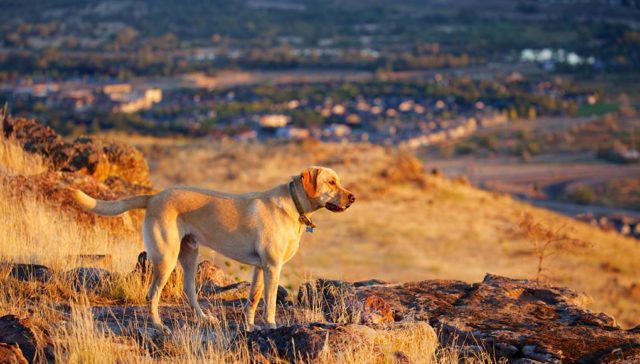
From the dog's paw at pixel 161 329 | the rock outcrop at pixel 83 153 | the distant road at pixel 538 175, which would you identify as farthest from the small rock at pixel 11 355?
the distant road at pixel 538 175

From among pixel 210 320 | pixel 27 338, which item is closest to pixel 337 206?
pixel 210 320

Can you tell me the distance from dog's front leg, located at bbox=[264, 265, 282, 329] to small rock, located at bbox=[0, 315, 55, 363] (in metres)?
1.76

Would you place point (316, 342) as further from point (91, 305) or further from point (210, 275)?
point (210, 275)

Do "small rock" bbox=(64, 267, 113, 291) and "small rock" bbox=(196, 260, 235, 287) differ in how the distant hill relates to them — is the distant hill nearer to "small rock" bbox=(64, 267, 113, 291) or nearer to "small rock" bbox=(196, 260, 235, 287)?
"small rock" bbox=(196, 260, 235, 287)

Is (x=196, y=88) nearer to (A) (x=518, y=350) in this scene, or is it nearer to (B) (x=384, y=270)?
(B) (x=384, y=270)

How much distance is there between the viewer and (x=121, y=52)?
9438 centimetres

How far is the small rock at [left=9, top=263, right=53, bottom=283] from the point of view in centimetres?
919

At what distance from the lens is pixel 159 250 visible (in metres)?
8.04

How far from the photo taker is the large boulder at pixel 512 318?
7.64m

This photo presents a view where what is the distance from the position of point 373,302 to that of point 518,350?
4.43 feet

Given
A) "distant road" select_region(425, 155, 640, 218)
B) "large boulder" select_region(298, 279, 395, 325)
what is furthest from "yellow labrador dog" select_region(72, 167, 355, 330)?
"distant road" select_region(425, 155, 640, 218)

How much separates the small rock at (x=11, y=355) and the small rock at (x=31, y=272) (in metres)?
2.64

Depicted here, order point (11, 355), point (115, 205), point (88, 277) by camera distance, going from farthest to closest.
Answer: point (88, 277) < point (115, 205) < point (11, 355)

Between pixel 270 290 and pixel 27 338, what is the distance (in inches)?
77.8
